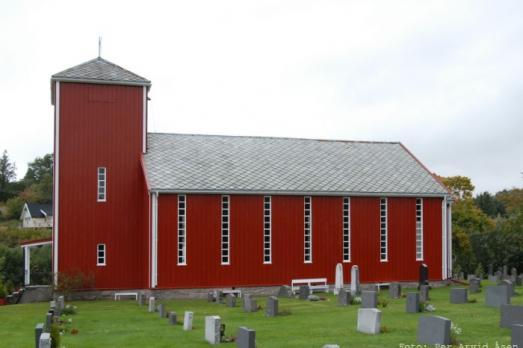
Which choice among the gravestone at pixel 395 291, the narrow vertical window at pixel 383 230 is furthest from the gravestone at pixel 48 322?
the narrow vertical window at pixel 383 230

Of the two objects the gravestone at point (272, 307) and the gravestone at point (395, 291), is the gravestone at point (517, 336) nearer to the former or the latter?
the gravestone at point (272, 307)

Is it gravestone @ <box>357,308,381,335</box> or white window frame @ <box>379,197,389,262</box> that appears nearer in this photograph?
gravestone @ <box>357,308,381,335</box>

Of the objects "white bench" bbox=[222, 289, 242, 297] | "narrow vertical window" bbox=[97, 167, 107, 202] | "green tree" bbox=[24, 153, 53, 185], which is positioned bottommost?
"white bench" bbox=[222, 289, 242, 297]

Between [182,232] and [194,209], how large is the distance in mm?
1158

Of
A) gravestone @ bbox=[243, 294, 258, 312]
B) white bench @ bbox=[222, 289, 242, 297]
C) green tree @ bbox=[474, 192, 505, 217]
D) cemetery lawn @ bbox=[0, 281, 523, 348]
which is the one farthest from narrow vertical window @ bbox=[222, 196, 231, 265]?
green tree @ bbox=[474, 192, 505, 217]

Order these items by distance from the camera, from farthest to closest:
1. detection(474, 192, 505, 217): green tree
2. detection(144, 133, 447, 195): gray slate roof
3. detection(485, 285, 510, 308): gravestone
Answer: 1. detection(474, 192, 505, 217): green tree
2. detection(144, 133, 447, 195): gray slate roof
3. detection(485, 285, 510, 308): gravestone

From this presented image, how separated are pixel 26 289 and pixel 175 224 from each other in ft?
29.1

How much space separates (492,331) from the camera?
17578 millimetres

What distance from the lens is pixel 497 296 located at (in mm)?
23188

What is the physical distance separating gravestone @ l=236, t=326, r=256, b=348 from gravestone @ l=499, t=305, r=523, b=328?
6012 millimetres

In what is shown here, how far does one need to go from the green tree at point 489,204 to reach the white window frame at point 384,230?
180 ft

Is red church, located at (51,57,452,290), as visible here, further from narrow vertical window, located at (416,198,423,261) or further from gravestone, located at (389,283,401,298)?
gravestone, located at (389,283,401,298)

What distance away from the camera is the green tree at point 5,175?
4070 inches

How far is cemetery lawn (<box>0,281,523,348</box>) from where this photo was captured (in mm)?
17594
